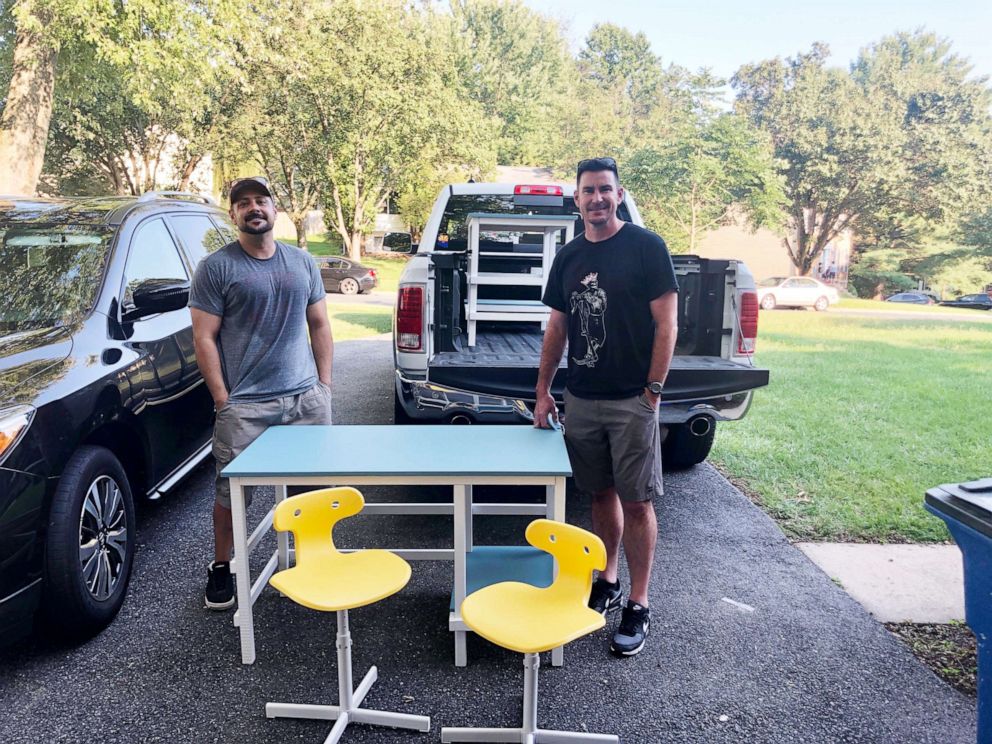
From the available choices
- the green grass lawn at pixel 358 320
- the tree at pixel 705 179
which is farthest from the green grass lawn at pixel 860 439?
the tree at pixel 705 179

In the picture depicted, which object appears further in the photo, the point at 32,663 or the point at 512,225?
the point at 512,225

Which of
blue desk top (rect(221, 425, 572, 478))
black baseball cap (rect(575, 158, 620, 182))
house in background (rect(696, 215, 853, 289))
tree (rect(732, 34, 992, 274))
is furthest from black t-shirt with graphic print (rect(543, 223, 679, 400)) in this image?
house in background (rect(696, 215, 853, 289))

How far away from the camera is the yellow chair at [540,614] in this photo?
2002mm

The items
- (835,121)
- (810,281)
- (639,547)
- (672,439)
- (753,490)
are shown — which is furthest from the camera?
(835,121)

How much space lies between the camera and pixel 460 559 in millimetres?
2744

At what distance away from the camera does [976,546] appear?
2131mm

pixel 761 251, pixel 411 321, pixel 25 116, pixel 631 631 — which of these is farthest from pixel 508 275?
pixel 761 251

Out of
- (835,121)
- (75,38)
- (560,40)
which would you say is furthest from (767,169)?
(560,40)

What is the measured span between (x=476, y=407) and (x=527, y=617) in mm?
1841

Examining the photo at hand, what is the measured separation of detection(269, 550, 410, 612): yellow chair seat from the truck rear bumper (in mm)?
1423

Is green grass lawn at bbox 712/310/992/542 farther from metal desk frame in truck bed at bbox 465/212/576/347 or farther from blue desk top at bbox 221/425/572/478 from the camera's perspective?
blue desk top at bbox 221/425/572/478

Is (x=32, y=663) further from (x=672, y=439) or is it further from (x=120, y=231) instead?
(x=672, y=439)

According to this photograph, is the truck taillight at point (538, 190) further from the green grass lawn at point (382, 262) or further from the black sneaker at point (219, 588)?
the green grass lawn at point (382, 262)

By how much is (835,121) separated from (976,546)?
35989 millimetres
